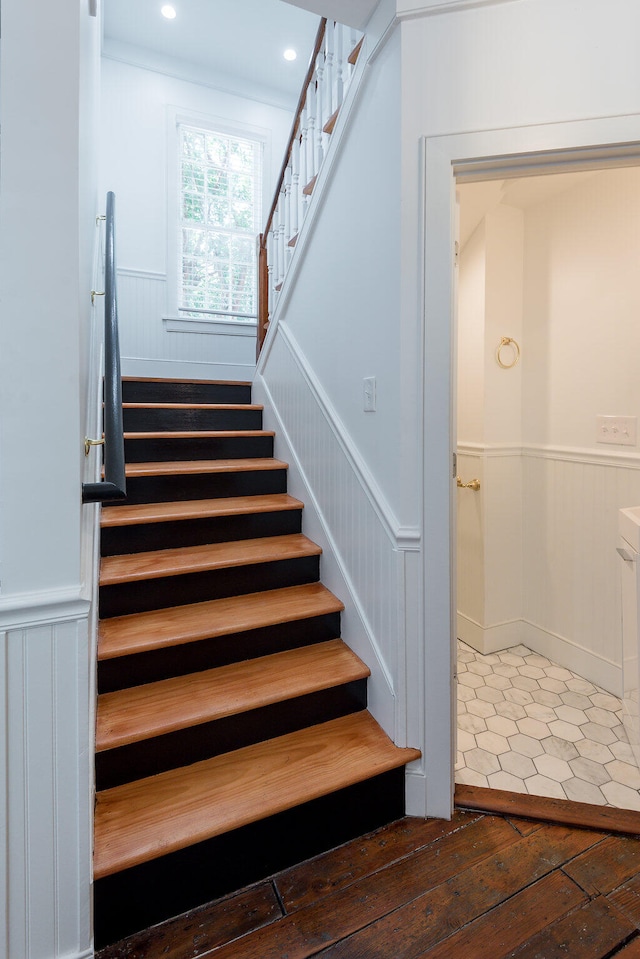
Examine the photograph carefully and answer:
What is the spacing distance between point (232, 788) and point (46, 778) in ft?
1.74

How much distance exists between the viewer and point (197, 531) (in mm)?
2014

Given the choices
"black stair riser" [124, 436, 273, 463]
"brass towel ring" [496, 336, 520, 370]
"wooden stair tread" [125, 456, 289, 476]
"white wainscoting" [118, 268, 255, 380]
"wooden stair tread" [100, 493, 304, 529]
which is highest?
"white wainscoting" [118, 268, 255, 380]

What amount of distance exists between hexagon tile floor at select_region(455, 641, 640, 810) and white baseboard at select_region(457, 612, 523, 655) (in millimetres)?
94

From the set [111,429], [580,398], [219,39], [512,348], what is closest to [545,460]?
[580,398]

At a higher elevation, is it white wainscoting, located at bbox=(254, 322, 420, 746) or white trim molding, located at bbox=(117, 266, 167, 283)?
white trim molding, located at bbox=(117, 266, 167, 283)

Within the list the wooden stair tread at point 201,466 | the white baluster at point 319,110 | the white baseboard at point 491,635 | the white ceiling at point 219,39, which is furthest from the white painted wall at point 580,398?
the white ceiling at point 219,39

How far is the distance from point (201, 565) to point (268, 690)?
1.72 ft

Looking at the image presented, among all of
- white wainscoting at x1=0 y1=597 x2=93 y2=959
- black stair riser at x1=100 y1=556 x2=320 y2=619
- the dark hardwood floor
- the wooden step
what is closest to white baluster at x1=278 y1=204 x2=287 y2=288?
the wooden step

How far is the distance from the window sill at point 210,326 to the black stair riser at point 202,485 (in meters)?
2.24

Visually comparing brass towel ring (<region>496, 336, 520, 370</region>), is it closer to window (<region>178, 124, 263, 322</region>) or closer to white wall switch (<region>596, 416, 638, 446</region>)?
white wall switch (<region>596, 416, 638, 446</region>)

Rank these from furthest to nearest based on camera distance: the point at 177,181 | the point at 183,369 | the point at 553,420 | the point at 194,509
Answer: the point at 183,369
the point at 177,181
the point at 553,420
the point at 194,509

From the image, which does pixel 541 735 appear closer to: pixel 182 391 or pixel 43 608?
pixel 43 608

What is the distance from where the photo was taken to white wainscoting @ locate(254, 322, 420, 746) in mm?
1507

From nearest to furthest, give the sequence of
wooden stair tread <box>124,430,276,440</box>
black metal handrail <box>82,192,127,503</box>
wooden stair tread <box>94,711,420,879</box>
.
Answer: black metal handrail <box>82,192,127,503</box> → wooden stair tread <box>94,711,420,879</box> → wooden stair tread <box>124,430,276,440</box>
